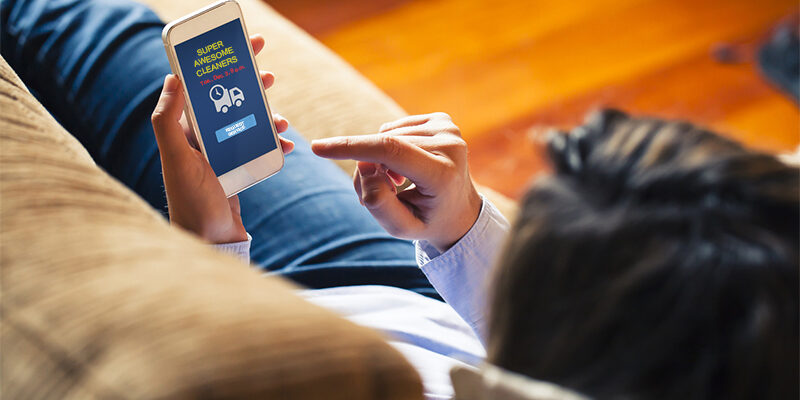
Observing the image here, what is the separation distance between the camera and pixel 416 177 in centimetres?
61

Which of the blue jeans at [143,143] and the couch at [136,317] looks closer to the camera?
the couch at [136,317]

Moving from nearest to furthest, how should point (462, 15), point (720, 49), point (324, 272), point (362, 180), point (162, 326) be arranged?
point (162, 326) → point (362, 180) → point (324, 272) → point (720, 49) → point (462, 15)

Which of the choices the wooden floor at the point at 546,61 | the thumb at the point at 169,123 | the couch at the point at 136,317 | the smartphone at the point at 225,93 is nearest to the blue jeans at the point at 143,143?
the smartphone at the point at 225,93

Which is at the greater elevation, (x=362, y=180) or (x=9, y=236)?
(x=9, y=236)

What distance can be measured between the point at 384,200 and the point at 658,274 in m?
0.37

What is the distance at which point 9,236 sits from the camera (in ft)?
0.95

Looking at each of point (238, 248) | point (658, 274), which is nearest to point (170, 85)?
point (238, 248)

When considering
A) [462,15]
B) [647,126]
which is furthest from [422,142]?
[462,15]

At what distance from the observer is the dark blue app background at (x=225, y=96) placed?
0.63m

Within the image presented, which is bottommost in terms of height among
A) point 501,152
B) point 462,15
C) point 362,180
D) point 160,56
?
point 501,152

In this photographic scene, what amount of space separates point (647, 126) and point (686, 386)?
12 cm

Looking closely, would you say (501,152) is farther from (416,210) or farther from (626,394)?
(626,394)

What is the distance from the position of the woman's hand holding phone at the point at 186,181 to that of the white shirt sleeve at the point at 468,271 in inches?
8.0

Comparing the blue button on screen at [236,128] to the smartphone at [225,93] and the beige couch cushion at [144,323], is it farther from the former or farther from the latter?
the beige couch cushion at [144,323]
